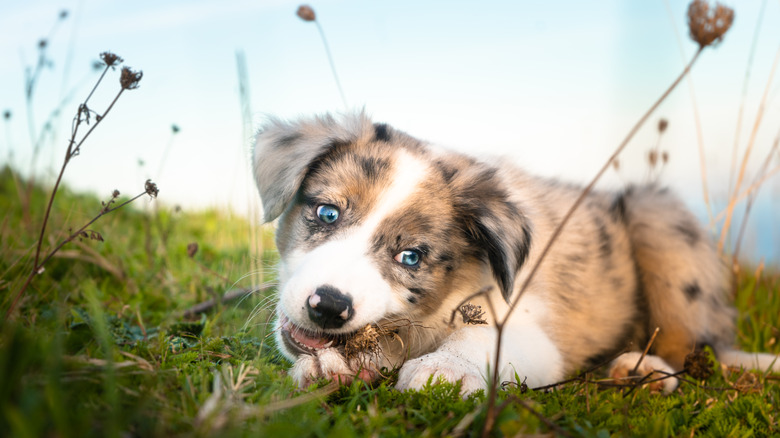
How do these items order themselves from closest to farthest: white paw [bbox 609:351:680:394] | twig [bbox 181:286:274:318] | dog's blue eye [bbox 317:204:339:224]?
dog's blue eye [bbox 317:204:339:224] → white paw [bbox 609:351:680:394] → twig [bbox 181:286:274:318]

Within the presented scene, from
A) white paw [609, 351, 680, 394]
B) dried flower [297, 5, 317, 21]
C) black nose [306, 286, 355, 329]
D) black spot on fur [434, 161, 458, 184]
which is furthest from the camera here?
dried flower [297, 5, 317, 21]

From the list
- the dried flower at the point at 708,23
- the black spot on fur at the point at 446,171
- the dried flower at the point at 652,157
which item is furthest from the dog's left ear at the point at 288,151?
the dried flower at the point at 652,157

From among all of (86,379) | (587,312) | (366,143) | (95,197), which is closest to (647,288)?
(587,312)

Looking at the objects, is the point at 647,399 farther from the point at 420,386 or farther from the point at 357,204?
the point at 357,204

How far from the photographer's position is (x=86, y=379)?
1665 millimetres

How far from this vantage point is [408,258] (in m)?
2.69

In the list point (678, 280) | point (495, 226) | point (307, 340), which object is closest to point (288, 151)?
point (307, 340)

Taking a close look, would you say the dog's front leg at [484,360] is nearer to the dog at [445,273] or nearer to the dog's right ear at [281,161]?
the dog at [445,273]

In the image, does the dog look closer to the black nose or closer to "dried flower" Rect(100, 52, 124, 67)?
the black nose

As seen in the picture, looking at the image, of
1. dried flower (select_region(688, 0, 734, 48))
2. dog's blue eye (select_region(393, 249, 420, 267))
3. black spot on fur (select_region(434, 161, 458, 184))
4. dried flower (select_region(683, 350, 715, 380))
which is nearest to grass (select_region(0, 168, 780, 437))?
dried flower (select_region(683, 350, 715, 380))

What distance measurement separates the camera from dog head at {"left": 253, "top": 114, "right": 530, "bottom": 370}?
2391mm

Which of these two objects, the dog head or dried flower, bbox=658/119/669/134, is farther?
dried flower, bbox=658/119/669/134

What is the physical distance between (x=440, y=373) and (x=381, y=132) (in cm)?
146

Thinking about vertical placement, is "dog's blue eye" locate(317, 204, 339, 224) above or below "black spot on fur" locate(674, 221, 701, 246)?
above
